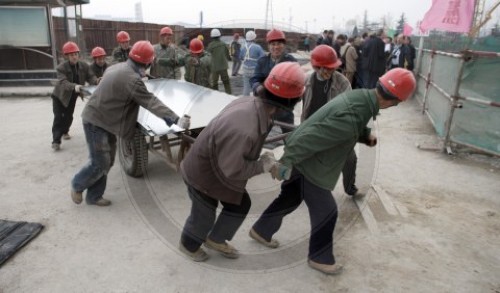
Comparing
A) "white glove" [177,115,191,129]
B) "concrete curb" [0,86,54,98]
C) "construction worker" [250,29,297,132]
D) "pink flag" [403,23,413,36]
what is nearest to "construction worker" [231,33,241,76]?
"concrete curb" [0,86,54,98]

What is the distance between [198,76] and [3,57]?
797 centimetres

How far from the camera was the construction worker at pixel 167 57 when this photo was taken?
6.40m

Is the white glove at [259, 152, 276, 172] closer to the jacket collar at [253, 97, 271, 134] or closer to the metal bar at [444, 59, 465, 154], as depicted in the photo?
the jacket collar at [253, 97, 271, 134]

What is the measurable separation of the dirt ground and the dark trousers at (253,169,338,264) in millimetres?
201

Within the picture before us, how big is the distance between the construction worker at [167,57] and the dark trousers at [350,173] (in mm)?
3803

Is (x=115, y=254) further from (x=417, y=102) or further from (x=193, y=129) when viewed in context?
(x=417, y=102)

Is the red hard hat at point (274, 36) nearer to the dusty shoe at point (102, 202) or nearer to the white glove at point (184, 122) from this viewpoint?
the white glove at point (184, 122)

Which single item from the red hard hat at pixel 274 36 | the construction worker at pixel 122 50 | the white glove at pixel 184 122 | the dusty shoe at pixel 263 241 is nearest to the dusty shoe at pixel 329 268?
the dusty shoe at pixel 263 241

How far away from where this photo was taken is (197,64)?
20.5 feet

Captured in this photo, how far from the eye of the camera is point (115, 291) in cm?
263

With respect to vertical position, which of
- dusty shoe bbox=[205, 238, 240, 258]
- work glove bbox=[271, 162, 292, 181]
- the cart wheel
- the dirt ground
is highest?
work glove bbox=[271, 162, 292, 181]

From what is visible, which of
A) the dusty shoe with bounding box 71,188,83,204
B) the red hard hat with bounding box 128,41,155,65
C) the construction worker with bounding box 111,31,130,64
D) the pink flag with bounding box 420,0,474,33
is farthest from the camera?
the construction worker with bounding box 111,31,130,64

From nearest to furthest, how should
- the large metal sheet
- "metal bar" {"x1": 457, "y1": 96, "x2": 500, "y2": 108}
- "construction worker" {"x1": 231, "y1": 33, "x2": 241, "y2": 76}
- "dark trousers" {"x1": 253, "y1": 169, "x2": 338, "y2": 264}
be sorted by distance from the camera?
"dark trousers" {"x1": 253, "y1": 169, "x2": 338, "y2": 264} → the large metal sheet → "metal bar" {"x1": 457, "y1": 96, "x2": 500, "y2": 108} → "construction worker" {"x1": 231, "y1": 33, "x2": 241, "y2": 76}

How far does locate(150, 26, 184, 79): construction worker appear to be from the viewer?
252 inches
